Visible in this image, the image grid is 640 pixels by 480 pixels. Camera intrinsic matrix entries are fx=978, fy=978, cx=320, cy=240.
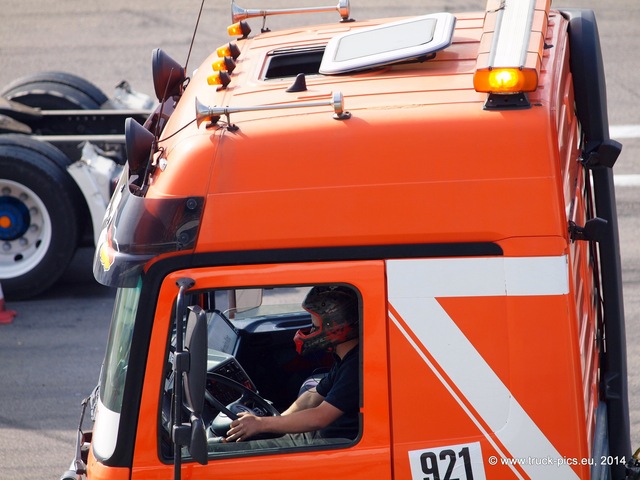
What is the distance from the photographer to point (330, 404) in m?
3.48

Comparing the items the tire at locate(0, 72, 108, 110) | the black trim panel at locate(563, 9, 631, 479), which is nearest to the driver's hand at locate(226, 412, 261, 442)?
the black trim panel at locate(563, 9, 631, 479)

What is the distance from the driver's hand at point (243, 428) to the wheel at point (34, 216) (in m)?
5.21

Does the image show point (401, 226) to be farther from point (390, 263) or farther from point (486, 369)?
point (486, 369)

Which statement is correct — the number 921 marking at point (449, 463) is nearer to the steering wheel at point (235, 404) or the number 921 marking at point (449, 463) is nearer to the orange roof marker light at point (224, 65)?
the steering wheel at point (235, 404)

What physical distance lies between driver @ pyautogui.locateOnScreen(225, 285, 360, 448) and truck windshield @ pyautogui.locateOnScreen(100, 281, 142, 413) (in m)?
0.44

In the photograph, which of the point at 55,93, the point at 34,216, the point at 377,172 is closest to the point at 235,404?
the point at 377,172

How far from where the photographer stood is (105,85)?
1273cm

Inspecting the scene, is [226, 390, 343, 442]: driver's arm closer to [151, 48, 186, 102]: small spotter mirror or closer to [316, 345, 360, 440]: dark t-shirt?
[316, 345, 360, 440]: dark t-shirt

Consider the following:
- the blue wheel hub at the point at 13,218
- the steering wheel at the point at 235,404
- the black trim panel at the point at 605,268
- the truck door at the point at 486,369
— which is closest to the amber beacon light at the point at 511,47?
the black trim panel at the point at 605,268

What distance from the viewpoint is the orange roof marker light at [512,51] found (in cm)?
308

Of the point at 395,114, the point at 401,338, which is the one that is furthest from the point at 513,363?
the point at 395,114

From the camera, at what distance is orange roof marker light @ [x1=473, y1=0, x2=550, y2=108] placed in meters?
3.08

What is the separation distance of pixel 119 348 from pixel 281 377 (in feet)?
4.46

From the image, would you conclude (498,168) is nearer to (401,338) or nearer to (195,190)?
(401,338)
